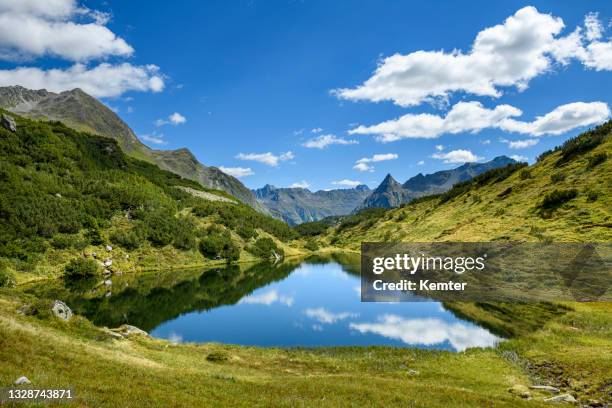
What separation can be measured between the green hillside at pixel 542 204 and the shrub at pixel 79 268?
110m

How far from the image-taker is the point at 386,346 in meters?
47.9

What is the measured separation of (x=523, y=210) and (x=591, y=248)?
43.0 meters

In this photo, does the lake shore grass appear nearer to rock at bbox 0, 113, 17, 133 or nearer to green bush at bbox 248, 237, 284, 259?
green bush at bbox 248, 237, 284, 259

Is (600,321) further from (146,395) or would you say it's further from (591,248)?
(146,395)

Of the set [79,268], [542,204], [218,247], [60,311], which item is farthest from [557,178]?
[79,268]

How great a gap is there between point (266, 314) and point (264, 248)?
362 feet

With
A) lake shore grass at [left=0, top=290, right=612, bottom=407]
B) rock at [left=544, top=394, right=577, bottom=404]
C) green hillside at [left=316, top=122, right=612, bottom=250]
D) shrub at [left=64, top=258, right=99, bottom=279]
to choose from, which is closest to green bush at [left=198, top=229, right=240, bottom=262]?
shrub at [left=64, top=258, right=99, bottom=279]

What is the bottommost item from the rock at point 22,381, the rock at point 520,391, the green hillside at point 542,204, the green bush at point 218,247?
the rock at point 520,391

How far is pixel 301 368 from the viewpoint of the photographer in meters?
37.0

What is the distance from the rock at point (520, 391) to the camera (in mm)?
27509

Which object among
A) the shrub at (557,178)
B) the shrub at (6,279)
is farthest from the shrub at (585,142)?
the shrub at (6,279)

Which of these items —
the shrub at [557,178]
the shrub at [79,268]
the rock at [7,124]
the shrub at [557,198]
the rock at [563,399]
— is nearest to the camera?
the rock at [563,399]

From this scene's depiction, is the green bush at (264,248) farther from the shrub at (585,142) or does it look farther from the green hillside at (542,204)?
the shrub at (585,142)

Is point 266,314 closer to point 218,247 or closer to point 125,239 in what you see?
point 125,239
